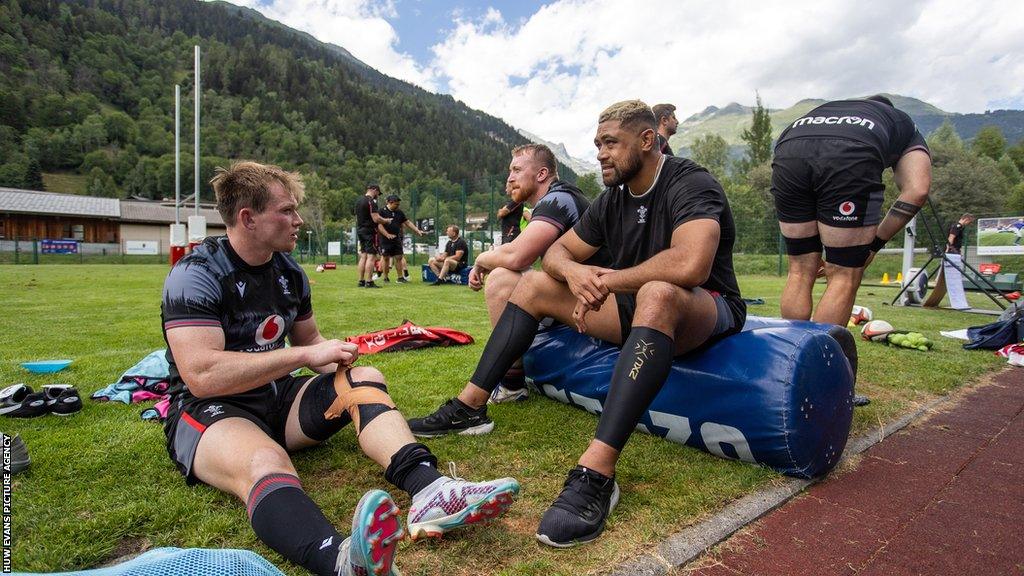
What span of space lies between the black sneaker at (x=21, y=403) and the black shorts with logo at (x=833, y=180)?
4.54 meters

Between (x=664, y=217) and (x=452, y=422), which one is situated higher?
(x=664, y=217)

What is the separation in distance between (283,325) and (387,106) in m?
139

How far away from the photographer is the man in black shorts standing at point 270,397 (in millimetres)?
1565

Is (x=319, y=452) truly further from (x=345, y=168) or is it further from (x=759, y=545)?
(x=345, y=168)

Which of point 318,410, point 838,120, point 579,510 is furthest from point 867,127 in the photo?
point 318,410

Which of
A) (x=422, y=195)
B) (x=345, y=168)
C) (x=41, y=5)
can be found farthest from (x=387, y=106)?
(x=422, y=195)

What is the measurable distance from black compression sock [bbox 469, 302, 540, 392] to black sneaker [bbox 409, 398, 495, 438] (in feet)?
0.48

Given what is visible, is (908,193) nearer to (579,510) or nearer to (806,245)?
(806,245)

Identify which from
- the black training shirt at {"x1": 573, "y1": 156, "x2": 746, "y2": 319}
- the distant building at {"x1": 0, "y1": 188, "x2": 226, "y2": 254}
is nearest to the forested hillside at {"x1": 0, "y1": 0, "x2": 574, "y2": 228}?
the distant building at {"x1": 0, "y1": 188, "x2": 226, "y2": 254}

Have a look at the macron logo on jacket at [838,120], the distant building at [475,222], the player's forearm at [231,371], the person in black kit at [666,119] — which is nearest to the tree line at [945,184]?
the distant building at [475,222]

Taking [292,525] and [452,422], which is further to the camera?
[452,422]

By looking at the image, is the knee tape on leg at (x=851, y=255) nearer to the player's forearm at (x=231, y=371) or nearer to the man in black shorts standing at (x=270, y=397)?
the man in black shorts standing at (x=270, y=397)

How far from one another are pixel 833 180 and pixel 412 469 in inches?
119

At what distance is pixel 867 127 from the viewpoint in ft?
10.8
